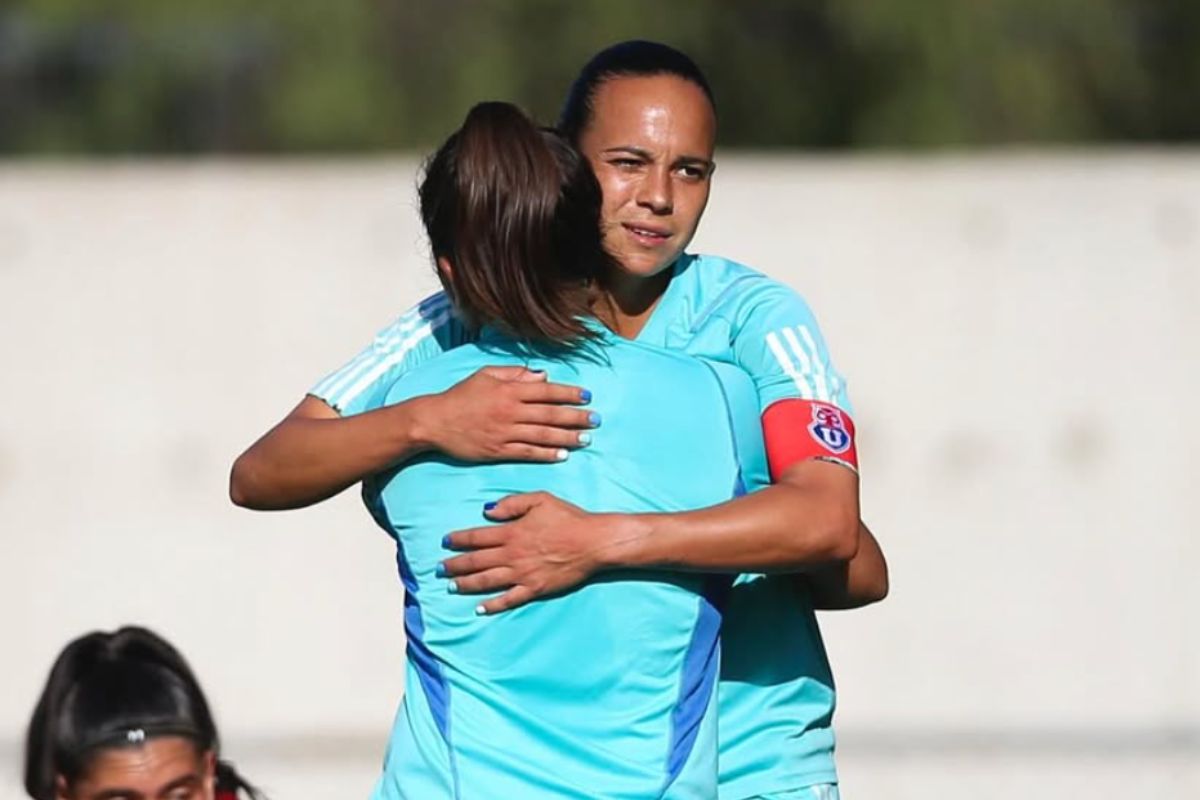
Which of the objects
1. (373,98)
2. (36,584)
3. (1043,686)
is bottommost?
(1043,686)

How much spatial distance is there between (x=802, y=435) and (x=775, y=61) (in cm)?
1036

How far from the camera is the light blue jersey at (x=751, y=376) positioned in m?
2.78

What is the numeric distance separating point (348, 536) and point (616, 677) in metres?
4.87

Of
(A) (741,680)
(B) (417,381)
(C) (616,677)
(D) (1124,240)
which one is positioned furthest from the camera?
(D) (1124,240)

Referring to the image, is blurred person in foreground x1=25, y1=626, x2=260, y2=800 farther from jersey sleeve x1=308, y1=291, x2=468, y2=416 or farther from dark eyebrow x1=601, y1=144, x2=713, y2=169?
dark eyebrow x1=601, y1=144, x2=713, y2=169

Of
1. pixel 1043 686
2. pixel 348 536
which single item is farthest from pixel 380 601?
pixel 1043 686

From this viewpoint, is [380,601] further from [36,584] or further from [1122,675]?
[1122,675]

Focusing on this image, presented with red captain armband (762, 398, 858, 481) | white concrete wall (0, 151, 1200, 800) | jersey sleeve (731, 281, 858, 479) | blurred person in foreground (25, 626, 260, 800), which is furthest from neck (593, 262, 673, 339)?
white concrete wall (0, 151, 1200, 800)

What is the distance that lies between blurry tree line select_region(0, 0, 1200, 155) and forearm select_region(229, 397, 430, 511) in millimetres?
8644

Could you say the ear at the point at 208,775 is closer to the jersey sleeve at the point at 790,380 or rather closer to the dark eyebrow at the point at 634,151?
the jersey sleeve at the point at 790,380

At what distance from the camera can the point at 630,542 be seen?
2.47m

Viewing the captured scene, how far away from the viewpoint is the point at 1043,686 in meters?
7.21

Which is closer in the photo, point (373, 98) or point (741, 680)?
point (741, 680)

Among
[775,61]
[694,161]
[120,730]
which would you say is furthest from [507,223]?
[775,61]
